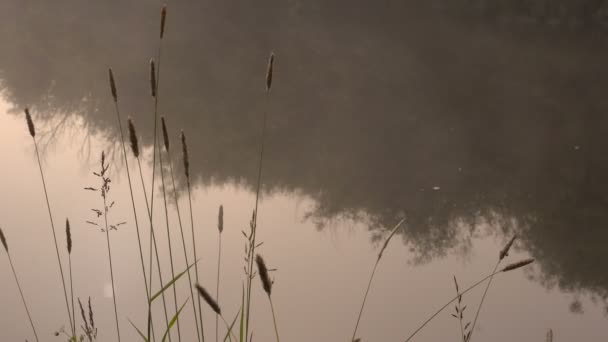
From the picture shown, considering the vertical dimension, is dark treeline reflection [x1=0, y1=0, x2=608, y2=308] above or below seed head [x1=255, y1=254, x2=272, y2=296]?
above

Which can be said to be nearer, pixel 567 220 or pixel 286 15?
pixel 567 220

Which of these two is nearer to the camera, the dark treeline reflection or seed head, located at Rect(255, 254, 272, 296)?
seed head, located at Rect(255, 254, 272, 296)

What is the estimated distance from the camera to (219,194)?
371cm

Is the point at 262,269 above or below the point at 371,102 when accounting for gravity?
below

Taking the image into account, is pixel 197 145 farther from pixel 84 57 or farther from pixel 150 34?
pixel 150 34

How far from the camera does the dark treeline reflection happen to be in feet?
12.2

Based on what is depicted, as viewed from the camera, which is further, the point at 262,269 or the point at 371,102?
the point at 371,102

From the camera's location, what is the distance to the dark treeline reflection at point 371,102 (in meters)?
3.72

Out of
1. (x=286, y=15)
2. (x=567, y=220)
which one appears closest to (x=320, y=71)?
(x=286, y=15)

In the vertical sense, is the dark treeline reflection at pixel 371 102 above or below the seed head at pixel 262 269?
above

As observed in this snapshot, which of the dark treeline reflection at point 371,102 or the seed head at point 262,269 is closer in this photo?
the seed head at point 262,269

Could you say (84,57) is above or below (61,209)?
above

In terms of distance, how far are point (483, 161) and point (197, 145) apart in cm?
181

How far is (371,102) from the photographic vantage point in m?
5.00
